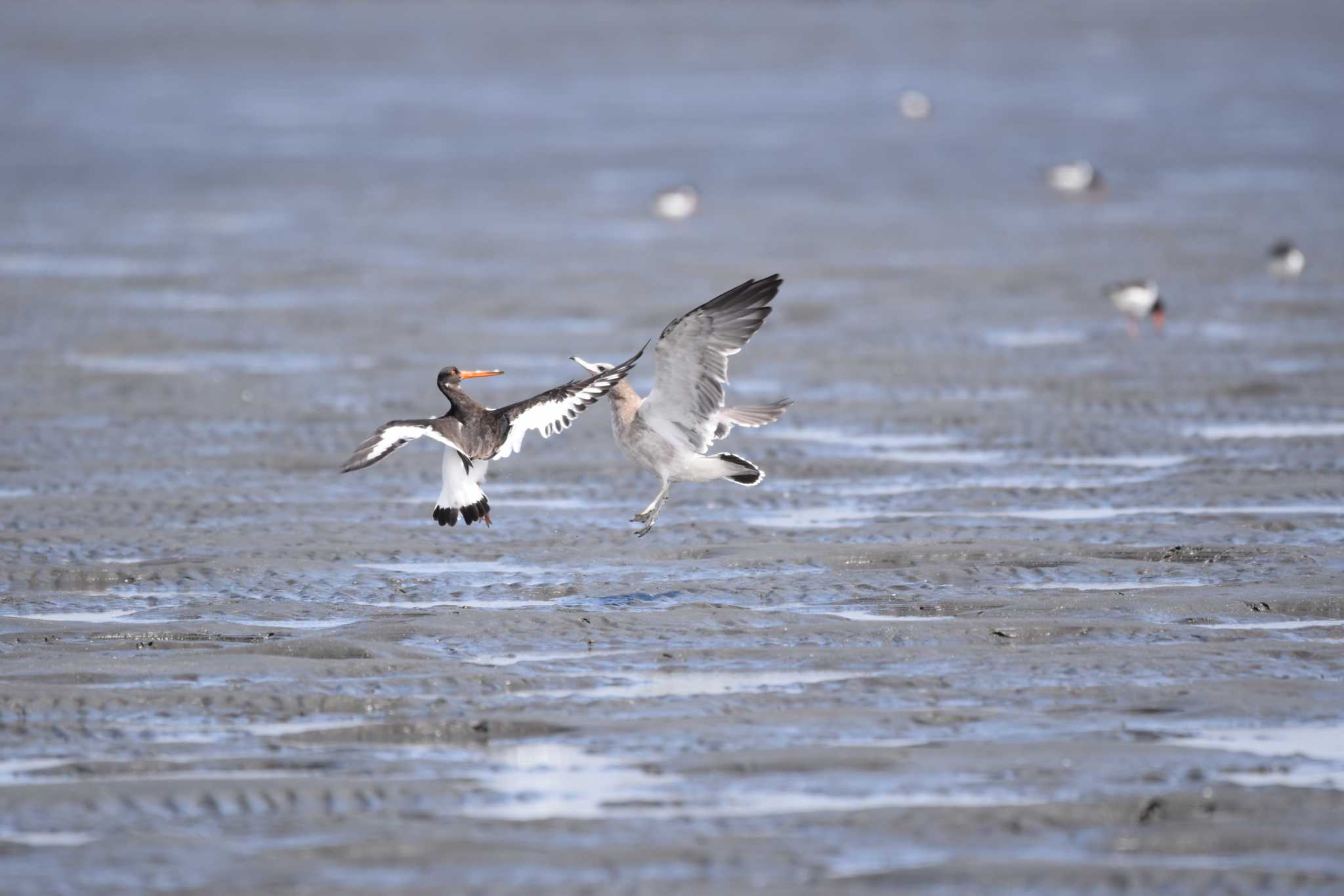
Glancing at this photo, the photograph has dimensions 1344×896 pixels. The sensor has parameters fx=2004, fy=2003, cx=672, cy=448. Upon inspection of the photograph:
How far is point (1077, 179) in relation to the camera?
2736 cm

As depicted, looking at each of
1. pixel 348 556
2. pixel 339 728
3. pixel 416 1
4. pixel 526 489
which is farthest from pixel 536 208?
pixel 416 1

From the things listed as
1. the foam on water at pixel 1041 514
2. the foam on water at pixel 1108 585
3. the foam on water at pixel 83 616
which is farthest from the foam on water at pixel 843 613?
the foam on water at pixel 83 616

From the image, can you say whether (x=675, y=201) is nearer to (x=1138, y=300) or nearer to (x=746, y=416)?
(x=1138, y=300)

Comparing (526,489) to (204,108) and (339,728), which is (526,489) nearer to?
(339,728)

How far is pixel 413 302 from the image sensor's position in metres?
19.7

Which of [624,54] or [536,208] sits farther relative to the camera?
[624,54]

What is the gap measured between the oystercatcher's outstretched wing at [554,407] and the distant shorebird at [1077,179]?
18558 mm

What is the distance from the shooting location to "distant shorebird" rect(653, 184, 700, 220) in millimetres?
25672

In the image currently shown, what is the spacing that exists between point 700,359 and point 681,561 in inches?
44.9

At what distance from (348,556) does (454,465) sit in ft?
2.61

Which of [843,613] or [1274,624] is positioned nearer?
[1274,624]

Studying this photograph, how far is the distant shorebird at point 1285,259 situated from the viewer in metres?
19.3

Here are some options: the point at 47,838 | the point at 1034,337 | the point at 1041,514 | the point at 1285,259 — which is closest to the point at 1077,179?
the point at 1285,259

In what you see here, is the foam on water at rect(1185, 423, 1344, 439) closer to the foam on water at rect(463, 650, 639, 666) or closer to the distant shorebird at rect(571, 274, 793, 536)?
the distant shorebird at rect(571, 274, 793, 536)
